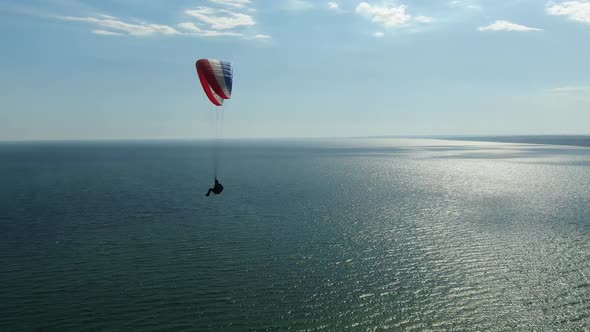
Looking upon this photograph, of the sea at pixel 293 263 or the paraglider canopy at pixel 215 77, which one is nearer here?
the sea at pixel 293 263

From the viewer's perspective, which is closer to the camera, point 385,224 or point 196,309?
point 196,309

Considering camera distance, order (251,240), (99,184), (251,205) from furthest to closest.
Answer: (99,184), (251,205), (251,240)

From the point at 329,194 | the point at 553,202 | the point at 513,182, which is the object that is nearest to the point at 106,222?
the point at 329,194

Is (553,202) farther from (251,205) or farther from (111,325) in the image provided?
(111,325)

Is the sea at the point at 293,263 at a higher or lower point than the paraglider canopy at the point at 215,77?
lower

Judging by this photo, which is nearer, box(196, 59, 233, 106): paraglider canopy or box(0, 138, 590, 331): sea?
box(0, 138, 590, 331): sea

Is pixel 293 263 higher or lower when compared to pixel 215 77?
lower

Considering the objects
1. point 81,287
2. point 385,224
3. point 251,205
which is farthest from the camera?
point 251,205

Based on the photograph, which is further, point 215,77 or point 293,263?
point 293,263
